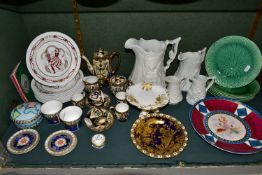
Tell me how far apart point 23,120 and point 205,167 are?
2.91ft

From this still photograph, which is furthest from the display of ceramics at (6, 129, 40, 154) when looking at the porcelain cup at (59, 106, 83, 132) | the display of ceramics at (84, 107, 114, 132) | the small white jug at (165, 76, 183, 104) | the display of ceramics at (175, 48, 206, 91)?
the display of ceramics at (175, 48, 206, 91)

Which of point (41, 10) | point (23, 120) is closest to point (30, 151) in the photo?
point (23, 120)

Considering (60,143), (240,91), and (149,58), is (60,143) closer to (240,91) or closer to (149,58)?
(149,58)

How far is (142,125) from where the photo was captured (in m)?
1.17

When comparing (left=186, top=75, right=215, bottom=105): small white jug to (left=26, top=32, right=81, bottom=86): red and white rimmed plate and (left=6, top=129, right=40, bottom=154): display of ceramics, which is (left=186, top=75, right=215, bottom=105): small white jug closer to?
(left=26, top=32, right=81, bottom=86): red and white rimmed plate

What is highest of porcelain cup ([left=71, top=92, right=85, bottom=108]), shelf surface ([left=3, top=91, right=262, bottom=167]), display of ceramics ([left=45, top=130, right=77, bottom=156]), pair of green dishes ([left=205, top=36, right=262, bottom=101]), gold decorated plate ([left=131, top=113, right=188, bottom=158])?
pair of green dishes ([left=205, top=36, right=262, bottom=101])

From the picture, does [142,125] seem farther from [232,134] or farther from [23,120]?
[23,120]

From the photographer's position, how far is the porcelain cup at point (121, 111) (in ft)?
3.87

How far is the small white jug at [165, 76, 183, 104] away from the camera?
1.25 metres

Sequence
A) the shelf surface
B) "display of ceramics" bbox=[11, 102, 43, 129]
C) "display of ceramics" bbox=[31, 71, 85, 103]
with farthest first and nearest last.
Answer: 1. "display of ceramics" bbox=[31, 71, 85, 103]
2. "display of ceramics" bbox=[11, 102, 43, 129]
3. the shelf surface

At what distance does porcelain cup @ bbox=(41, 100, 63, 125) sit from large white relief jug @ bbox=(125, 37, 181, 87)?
0.44m

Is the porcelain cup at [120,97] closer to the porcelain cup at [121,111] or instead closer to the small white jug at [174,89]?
the porcelain cup at [121,111]

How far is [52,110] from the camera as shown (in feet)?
3.96

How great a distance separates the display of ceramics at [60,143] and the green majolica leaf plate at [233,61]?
832 millimetres
